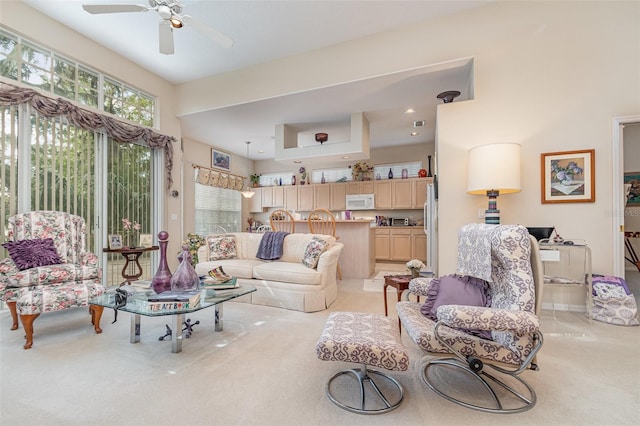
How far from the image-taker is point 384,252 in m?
6.76

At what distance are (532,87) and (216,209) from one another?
6.78m

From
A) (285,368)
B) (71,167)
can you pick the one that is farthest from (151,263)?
(285,368)

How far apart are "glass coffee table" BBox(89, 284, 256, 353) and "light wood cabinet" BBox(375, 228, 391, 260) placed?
4.74m

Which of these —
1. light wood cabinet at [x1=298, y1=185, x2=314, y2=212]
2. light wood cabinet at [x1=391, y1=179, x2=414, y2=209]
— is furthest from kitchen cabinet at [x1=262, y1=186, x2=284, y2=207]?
light wood cabinet at [x1=391, y1=179, x2=414, y2=209]

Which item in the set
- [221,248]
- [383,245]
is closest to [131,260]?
[221,248]

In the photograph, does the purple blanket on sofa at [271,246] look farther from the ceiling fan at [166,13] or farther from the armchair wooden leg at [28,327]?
the ceiling fan at [166,13]

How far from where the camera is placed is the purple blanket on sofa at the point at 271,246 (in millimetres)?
4020

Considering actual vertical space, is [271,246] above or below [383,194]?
below

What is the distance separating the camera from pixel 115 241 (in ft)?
12.9

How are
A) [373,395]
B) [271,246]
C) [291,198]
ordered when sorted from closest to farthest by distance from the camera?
[373,395]
[271,246]
[291,198]

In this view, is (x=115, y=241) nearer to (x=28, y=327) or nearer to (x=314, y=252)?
(x=28, y=327)

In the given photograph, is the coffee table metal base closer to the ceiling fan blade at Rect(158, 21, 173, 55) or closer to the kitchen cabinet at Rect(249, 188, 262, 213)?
the ceiling fan blade at Rect(158, 21, 173, 55)

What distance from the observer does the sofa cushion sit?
3.21 metres

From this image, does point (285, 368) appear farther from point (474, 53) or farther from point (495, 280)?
point (474, 53)
